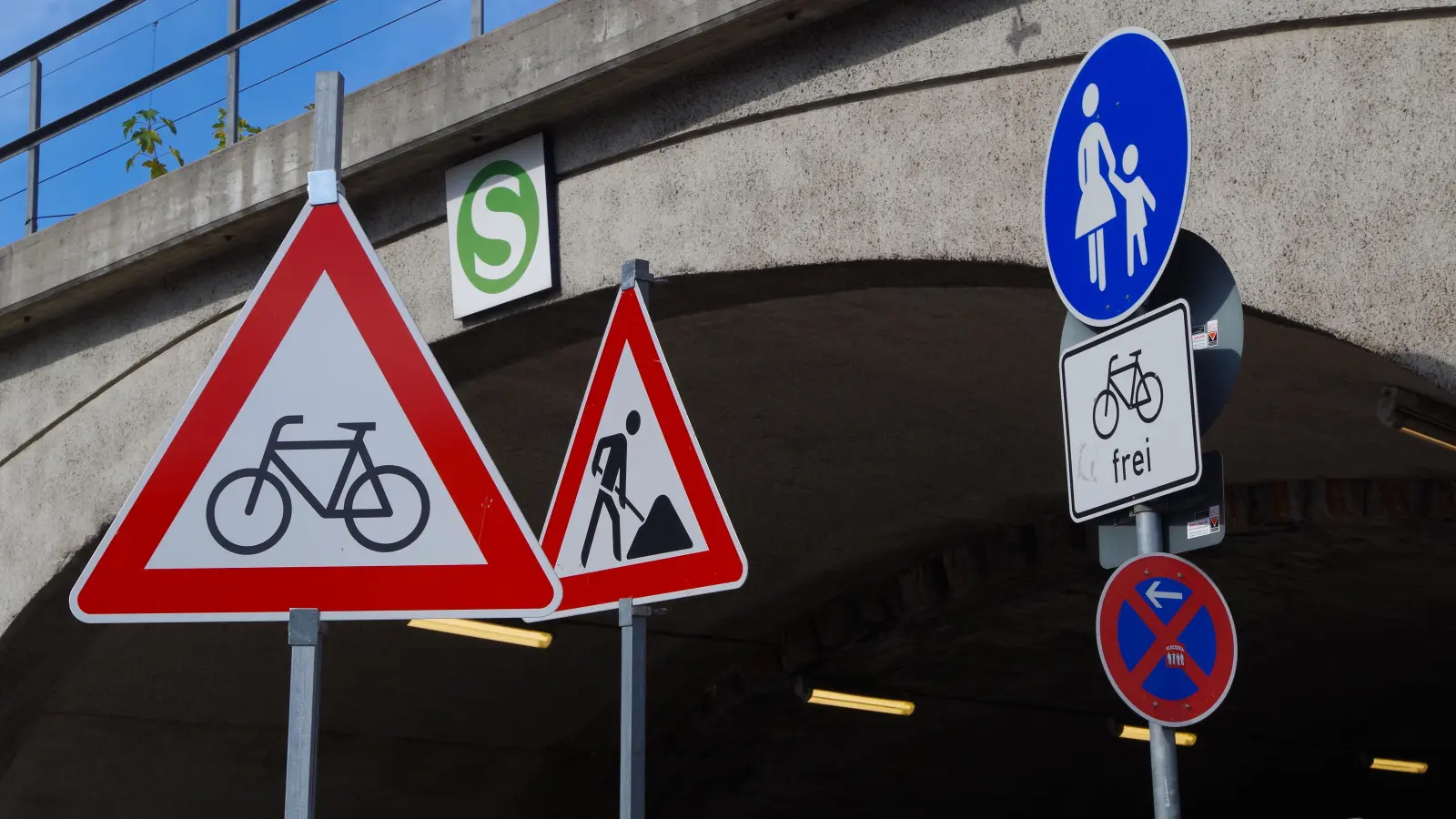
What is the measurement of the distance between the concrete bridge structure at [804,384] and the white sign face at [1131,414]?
1.23 meters

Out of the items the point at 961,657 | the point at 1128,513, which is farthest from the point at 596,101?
the point at 961,657

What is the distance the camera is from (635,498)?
4.01m

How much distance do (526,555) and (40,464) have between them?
6233 mm

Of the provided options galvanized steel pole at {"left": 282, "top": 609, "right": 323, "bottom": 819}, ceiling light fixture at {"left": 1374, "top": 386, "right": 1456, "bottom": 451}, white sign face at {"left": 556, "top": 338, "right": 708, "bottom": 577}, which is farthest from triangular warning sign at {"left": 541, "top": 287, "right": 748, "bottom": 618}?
ceiling light fixture at {"left": 1374, "top": 386, "right": 1456, "bottom": 451}

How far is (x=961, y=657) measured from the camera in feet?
42.5

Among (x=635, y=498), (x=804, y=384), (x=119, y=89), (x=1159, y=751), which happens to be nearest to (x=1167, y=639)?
(x=1159, y=751)

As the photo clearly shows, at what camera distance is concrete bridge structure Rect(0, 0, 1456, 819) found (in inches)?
199

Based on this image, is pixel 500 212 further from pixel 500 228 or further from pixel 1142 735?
pixel 1142 735

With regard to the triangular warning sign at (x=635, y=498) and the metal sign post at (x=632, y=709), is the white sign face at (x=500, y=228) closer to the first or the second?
the triangular warning sign at (x=635, y=498)

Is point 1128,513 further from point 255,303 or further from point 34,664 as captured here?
point 34,664

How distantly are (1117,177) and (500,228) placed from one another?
3439mm

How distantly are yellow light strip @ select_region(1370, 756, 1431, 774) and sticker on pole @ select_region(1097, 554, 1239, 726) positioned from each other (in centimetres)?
1443

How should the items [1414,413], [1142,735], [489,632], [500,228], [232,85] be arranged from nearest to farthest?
[1414,413] → [500,228] → [232,85] → [489,632] → [1142,735]

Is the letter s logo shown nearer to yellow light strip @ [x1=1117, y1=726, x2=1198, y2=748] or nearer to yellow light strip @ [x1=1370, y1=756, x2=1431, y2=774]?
yellow light strip @ [x1=1117, y1=726, x2=1198, y2=748]
